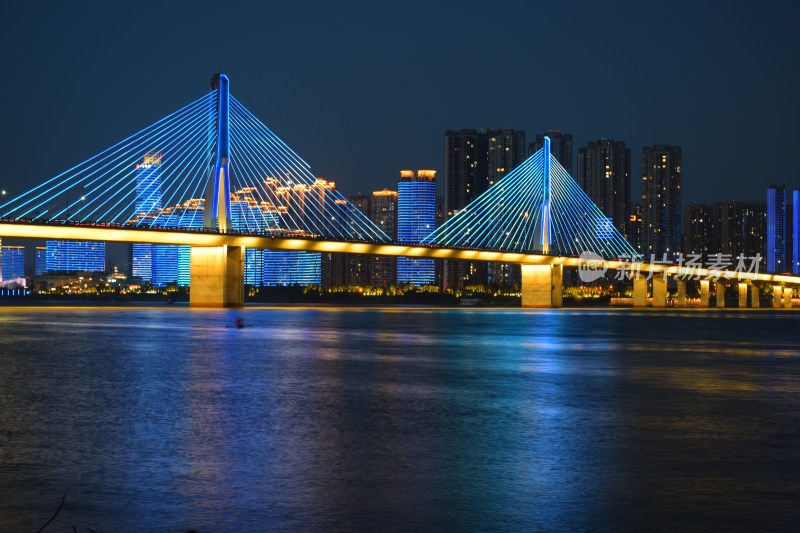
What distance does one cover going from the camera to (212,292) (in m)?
72.4

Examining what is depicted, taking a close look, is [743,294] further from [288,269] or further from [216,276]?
[216,276]

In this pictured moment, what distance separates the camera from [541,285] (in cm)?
9744

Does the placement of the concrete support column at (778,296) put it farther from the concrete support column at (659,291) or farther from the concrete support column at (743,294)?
the concrete support column at (659,291)

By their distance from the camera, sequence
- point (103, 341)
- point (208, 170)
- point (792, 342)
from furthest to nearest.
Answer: point (208, 170) < point (792, 342) < point (103, 341)

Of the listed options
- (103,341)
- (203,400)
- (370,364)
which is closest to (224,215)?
(103,341)

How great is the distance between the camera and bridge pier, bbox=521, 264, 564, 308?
3812 inches

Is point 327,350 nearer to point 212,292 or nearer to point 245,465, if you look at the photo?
point 245,465

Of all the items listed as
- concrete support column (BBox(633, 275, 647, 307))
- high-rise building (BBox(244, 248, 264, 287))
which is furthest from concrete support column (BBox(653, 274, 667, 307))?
high-rise building (BBox(244, 248, 264, 287))

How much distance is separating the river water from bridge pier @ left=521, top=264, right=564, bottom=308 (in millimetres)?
78723

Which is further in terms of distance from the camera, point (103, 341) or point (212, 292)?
point (212, 292)

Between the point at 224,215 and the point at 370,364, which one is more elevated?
the point at 224,215

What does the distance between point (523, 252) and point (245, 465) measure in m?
85.7

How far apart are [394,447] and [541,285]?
89.8 metres

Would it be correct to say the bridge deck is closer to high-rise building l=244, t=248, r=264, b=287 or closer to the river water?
the river water
